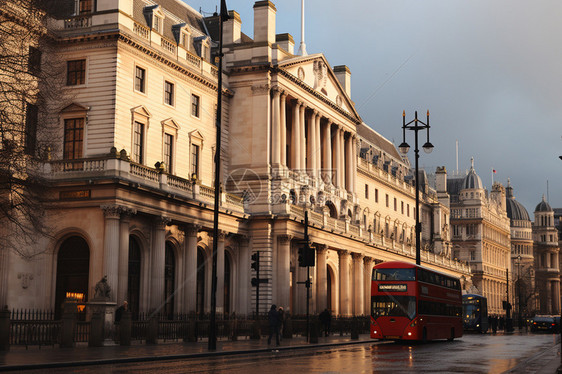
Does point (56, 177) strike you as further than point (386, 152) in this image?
No

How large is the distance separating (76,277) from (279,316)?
445 inches

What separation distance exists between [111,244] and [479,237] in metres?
103

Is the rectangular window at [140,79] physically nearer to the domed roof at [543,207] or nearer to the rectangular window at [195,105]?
the rectangular window at [195,105]

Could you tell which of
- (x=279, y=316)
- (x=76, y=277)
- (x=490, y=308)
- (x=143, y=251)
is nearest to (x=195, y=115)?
(x=143, y=251)

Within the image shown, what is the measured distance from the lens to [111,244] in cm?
3834

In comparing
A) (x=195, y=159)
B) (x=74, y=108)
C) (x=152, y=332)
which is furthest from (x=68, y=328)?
(x=195, y=159)

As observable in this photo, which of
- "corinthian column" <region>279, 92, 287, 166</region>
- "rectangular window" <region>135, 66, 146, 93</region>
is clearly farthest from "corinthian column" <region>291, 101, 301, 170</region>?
"rectangular window" <region>135, 66, 146, 93</region>

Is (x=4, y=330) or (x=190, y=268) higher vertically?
(x=190, y=268)

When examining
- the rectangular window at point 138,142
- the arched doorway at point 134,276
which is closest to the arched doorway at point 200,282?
the arched doorway at point 134,276

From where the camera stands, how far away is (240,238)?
174 ft

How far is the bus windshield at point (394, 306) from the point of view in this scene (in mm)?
38312

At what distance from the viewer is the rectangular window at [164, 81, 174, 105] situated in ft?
158

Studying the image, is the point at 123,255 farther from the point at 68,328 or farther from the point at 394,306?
the point at 394,306

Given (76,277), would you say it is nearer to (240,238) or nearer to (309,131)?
(240,238)
